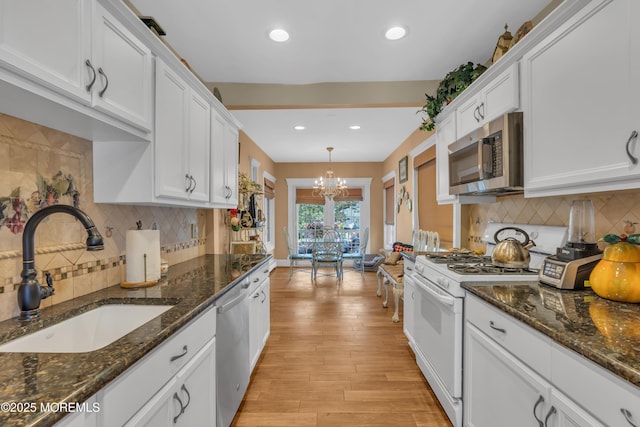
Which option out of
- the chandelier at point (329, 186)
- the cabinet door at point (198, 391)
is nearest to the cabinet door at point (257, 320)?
the cabinet door at point (198, 391)

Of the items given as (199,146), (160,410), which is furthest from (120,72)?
(160,410)

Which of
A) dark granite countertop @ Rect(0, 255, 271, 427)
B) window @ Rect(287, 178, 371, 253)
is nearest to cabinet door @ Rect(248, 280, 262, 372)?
dark granite countertop @ Rect(0, 255, 271, 427)

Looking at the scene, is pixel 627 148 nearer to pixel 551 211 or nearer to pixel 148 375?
pixel 551 211

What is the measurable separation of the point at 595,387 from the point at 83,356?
4.55 feet

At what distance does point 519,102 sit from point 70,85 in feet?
6.65

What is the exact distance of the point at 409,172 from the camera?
4.85m

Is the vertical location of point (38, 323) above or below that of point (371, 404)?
above

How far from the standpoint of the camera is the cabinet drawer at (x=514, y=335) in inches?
39.5

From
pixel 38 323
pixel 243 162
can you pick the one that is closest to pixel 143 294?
pixel 38 323

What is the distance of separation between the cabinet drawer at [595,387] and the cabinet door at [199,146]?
1.94 m

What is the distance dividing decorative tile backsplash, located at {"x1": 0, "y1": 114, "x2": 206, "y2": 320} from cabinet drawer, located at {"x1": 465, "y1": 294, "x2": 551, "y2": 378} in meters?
1.90

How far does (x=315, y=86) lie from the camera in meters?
3.02

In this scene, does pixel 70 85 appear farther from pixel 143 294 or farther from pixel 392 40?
pixel 392 40

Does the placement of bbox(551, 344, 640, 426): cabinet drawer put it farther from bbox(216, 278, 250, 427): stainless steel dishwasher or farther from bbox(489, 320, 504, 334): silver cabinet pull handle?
bbox(216, 278, 250, 427): stainless steel dishwasher
